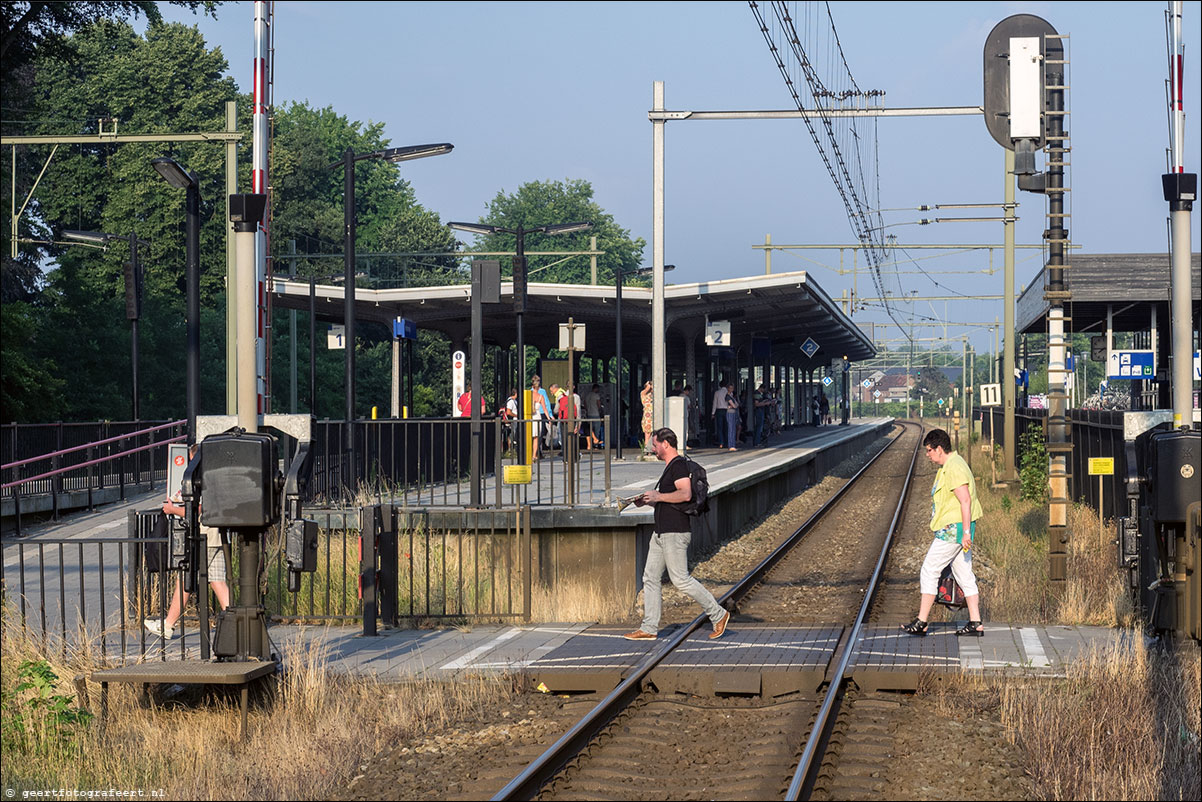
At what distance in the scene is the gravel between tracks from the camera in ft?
24.7

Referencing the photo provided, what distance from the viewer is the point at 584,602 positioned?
Result: 45.9 ft

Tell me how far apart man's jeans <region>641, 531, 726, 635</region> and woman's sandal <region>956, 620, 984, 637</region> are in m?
1.94

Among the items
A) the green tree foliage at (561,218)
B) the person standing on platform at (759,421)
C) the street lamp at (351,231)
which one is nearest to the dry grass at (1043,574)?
the street lamp at (351,231)

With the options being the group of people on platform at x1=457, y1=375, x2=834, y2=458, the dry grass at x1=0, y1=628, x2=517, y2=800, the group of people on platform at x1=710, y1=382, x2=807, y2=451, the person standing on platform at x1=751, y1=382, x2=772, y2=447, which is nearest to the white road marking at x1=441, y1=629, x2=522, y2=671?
the dry grass at x1=0, y1=628, x2=517, y2=800

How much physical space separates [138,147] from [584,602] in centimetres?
5232

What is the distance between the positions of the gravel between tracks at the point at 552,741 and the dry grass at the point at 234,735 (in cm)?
17

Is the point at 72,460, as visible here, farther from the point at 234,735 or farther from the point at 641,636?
the point at 234,735

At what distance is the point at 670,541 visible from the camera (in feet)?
39.4

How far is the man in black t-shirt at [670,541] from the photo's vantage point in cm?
1193

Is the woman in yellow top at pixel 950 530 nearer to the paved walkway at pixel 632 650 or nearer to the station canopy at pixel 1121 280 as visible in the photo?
the paved walkway at pixel 632 650

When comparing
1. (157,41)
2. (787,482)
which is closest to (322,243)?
(157,41)

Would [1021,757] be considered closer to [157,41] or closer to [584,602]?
[584,602]

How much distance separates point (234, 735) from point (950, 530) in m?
6.15

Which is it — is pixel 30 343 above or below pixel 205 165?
below
